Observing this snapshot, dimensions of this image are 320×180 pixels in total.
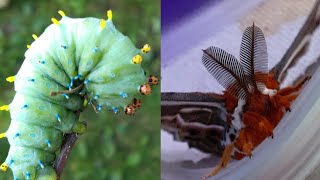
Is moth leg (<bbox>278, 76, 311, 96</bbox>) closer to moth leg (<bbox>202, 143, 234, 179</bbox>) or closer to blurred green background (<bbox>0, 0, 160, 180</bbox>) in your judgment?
moth leg (<bbox>202, 143, 234, 179</bbox>)

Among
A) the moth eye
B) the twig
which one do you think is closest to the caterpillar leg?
the twig

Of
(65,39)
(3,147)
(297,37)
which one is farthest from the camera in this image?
(3,147)

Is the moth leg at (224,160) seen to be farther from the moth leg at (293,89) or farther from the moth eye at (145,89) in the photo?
the moth eye at (145,89)

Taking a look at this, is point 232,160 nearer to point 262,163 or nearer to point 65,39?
point 262,163

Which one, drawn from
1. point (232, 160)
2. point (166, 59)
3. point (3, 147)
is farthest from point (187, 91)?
point (3, 147)

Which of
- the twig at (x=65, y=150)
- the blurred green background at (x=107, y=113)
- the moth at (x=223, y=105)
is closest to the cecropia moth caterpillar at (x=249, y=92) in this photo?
the moth at (x=223, y=105)

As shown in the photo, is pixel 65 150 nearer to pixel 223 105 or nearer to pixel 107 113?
pixel 223 105

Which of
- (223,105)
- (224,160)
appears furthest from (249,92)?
(224,160)
